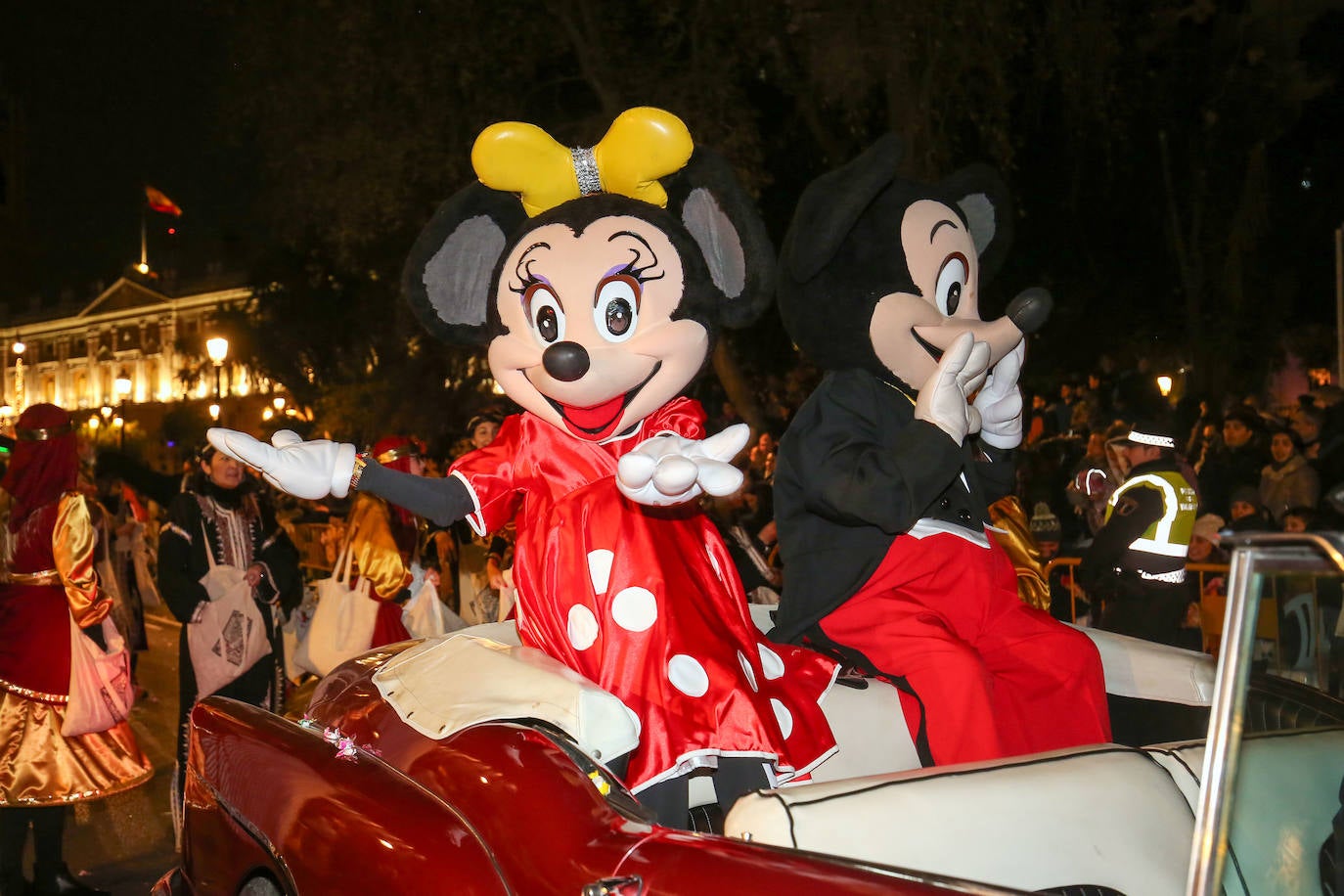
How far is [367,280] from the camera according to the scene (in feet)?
68.9

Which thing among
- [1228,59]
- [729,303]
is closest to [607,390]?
[729,303]

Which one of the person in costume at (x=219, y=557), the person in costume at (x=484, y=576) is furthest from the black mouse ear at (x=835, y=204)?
the person in costume at (x=484, y=576)

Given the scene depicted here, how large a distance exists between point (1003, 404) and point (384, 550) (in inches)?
147

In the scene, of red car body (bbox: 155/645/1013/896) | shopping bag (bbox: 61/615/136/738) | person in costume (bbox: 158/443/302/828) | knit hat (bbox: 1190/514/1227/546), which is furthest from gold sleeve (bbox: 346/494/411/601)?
knit hat (bbox: 1190/514/1227/546)

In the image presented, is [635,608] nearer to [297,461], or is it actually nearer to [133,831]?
[297,461]

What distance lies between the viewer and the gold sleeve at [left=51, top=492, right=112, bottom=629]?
16.9 feet

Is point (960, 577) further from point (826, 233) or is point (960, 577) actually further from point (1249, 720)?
point (1249, 720)

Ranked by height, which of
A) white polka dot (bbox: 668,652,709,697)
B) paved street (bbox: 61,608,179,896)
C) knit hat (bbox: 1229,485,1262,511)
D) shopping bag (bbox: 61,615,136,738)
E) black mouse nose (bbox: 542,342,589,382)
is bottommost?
paved street (bbox: 61,608,179,896)

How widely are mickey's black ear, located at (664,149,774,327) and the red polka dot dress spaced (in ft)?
1.24

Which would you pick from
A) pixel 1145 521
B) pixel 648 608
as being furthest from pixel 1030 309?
pixel 1145 521

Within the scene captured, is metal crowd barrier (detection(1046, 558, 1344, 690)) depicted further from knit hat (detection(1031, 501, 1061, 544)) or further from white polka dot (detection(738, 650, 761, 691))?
knit hat (detection(1031, 501, 1061, 544))

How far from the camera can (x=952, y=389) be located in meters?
3.05

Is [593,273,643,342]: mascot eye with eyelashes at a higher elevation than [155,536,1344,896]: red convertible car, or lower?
higher

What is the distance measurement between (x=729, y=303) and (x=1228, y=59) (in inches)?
460
